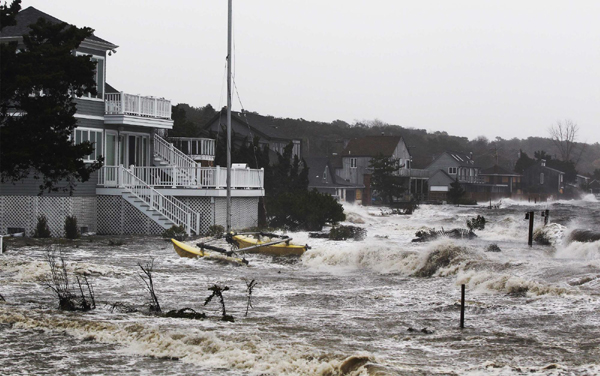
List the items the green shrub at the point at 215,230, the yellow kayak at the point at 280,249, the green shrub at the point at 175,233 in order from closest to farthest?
the yellow kayak at the point at 280,249
the green shrub at the point at 175,233
the green shrub at the point at 215,230

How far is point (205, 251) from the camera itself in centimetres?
2894

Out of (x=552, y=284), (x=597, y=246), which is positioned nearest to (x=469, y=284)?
(x=552, y=284)

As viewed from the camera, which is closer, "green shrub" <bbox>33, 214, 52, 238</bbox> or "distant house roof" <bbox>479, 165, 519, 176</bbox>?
"green shrub" <bbox>33, 214, 52, 238</bbox>

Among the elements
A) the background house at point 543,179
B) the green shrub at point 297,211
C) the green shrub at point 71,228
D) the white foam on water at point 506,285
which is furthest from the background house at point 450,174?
the white foam on water at point 506,285

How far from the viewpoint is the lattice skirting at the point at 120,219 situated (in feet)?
121

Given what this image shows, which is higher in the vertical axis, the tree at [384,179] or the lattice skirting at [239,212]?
the tree at [384,179]

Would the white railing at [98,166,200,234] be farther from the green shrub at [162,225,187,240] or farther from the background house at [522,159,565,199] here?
the background house at [522,159,565,199]

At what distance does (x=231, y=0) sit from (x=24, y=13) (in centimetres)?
965

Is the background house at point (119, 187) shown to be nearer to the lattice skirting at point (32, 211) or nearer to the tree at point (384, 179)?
the lattice skirting at point (32, 211)

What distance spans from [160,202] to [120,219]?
211 centimetres

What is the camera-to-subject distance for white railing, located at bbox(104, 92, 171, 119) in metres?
37.2

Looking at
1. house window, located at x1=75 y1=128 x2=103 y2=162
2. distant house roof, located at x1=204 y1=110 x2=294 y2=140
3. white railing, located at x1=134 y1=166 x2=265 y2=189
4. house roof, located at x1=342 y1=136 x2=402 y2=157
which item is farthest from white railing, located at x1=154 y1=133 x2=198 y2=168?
house roof, located at x1=342 y1=136 x2=402 y2=157

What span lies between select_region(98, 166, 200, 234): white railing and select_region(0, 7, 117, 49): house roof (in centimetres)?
564

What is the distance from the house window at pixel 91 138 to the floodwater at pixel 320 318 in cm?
720
